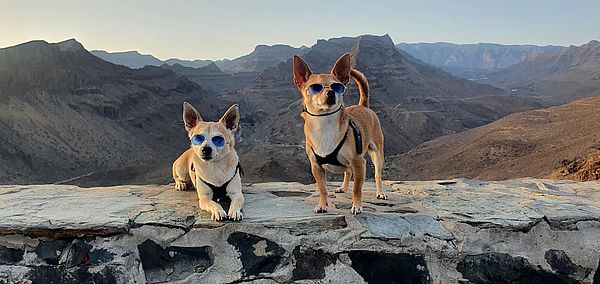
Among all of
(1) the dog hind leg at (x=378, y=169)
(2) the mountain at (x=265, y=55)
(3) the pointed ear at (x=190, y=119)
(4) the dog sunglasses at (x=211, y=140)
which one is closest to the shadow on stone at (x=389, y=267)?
(1) the dog hind leg at (x=378, y=169)

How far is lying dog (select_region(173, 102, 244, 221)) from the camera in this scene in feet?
12.8

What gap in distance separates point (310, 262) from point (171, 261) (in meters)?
1.03

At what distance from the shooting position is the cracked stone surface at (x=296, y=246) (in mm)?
3695

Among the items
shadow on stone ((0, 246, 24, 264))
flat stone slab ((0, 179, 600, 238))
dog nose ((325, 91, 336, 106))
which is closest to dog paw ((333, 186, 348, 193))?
flat stone slab ((0, 179, 600, 238))

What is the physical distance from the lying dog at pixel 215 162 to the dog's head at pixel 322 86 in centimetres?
61

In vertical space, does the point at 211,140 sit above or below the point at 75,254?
above

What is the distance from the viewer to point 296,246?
3748mm

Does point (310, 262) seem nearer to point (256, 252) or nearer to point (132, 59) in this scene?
point (256, 252)

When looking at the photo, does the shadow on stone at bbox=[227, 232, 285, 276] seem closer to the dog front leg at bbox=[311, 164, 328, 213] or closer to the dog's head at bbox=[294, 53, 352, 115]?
the dog front leg at bbox=[311, 164, 328, 213]

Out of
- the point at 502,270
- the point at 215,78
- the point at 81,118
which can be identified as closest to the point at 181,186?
the point at 502,270

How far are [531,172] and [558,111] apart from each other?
18.8m

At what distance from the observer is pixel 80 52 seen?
51.6 metres

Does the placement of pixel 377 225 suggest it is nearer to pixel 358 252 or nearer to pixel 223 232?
pixel 358 252

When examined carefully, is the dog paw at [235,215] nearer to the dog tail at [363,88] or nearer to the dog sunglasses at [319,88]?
the dog sunglasses at [319,88]
